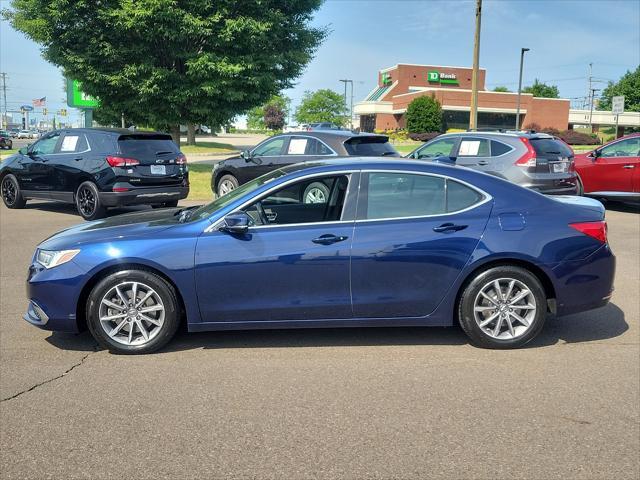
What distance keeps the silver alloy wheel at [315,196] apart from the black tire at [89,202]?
7124mm

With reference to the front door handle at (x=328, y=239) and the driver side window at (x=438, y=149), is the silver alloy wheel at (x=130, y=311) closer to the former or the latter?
the front door handle at (x=328, y=239)

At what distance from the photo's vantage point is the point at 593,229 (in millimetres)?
4906

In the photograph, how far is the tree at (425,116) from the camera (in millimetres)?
61000

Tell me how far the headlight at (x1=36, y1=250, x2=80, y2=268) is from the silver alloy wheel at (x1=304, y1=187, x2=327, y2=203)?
75.9 inches

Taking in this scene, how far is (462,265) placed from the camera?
4.70 meters

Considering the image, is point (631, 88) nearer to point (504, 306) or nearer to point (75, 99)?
point (75, 99)

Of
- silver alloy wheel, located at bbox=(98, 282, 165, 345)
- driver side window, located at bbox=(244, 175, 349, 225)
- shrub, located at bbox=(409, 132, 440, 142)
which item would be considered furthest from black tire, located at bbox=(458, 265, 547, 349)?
shrub, located at bbox=(409, 132, 440, 142)

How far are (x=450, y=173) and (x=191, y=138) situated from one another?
36.8 metres

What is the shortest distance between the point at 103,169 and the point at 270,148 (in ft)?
11.3

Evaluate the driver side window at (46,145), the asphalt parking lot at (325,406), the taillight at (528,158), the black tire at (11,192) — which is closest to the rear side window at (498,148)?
the taillight at (528,158)

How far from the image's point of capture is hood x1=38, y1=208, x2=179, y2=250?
15.4 feet

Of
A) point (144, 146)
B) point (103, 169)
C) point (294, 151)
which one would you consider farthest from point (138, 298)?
point (294, 151)

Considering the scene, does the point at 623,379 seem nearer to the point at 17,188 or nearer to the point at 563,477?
the point at 563,477

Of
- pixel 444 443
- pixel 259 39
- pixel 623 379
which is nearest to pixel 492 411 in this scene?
pixel 444 443
